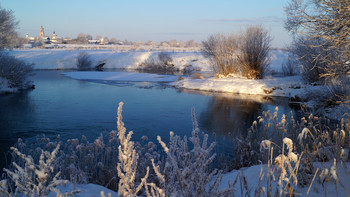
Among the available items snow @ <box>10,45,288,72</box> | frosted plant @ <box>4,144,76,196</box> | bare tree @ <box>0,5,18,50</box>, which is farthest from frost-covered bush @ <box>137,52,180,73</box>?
frosted plant @ <box>4,144,76,196</box>

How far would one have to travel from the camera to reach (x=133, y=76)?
26.0m

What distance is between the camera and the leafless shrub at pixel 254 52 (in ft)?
74.5

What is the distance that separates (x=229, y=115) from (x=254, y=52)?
1211 centimetres

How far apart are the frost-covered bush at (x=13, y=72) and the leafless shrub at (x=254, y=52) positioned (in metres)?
15.5

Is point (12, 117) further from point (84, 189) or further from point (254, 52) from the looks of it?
point (254, 52)

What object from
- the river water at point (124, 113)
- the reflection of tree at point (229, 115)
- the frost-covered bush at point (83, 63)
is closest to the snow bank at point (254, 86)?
the river water at point (124, 113)

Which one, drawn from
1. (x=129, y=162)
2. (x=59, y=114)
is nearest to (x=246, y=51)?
(x=59, y=114)

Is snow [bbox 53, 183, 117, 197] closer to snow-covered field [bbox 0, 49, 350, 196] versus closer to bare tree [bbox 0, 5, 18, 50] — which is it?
snow-covered field [bbox 0, 49, 350, 196]

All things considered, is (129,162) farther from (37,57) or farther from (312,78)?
(37,57)

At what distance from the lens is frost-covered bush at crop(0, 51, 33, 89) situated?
17.1m

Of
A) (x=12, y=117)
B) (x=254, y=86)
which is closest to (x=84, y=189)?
(x=12, y=117)

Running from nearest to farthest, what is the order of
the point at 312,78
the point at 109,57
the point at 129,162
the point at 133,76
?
the point at 129,162, the point at 312,78, the point at 133,76, the point at 109,57

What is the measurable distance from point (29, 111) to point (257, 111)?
9545mm

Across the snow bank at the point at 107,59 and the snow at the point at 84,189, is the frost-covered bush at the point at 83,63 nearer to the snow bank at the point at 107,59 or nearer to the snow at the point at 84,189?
the snow bank at the point at 107,59
